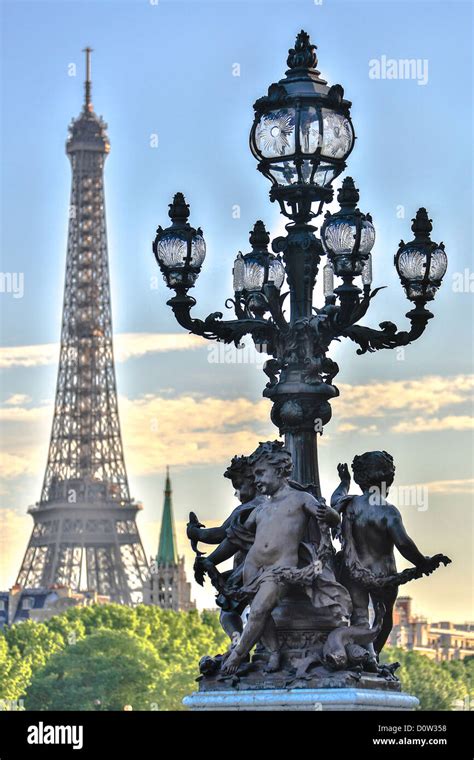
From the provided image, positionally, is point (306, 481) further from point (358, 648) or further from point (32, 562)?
point (32, 562)

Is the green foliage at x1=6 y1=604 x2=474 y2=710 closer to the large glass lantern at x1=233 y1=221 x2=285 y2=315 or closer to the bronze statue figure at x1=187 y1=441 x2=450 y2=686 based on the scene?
the large glass lantern at x1=233 y1=221 x2=285 y2=315

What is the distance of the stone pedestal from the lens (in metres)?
28.6

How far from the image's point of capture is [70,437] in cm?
18775

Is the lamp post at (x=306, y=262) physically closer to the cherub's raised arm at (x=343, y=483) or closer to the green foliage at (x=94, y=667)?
the cherub's raised arm at (x=343, y=483)

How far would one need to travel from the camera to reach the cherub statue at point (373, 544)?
3012cm

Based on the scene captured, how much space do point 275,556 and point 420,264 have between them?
159 inches

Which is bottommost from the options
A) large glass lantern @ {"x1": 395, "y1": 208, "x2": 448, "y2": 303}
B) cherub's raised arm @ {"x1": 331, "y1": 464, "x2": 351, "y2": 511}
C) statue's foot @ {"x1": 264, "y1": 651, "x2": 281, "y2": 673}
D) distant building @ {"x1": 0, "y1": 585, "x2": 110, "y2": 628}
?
statue's foot @ {"x1": 264, "y1": 651, "x2": 281, "y2": 673}

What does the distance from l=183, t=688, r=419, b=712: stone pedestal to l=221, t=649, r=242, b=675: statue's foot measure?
21cm

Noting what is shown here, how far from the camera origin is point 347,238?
31109 millimetres

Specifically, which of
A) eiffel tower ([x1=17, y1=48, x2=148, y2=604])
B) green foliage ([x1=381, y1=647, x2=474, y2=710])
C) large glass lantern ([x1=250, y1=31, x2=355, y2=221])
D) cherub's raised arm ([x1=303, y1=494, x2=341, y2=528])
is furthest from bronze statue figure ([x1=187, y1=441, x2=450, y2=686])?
eiffel tower ([x1=17, y1=48, x2=148, y2=604])

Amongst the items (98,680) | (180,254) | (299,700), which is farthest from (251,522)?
(98,680)

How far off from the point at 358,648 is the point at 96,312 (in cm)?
15996

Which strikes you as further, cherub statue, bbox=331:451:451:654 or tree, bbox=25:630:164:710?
tree, bbox=25:630:164:710
